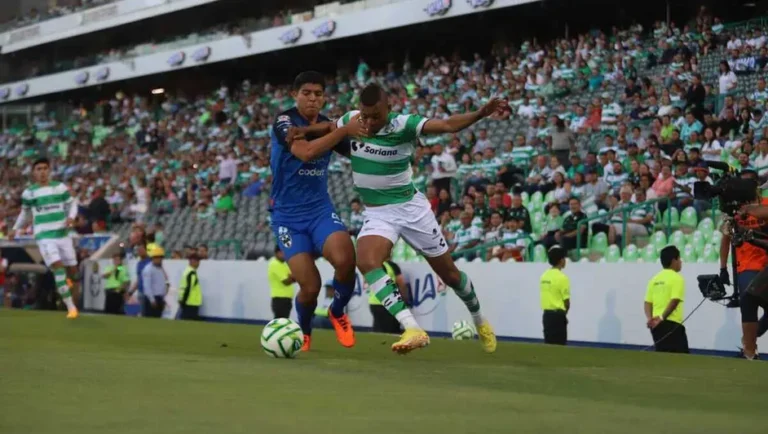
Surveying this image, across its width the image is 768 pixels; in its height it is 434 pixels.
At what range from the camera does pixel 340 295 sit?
1076 cm

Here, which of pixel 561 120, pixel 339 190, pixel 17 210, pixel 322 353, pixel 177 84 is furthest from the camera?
pixel 177 84

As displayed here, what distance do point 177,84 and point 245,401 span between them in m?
47.0

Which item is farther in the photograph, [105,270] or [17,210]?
[17,210]

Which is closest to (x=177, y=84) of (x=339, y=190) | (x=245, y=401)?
(x=339, y=190)

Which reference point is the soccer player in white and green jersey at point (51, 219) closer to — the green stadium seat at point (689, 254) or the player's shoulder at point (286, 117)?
the player's shoulder at point (286, 117)

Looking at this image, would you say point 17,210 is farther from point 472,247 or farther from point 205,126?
point 472,247

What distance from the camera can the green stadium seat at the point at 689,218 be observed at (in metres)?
17.6

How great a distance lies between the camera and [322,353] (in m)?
10.6

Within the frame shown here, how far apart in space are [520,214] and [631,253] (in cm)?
294

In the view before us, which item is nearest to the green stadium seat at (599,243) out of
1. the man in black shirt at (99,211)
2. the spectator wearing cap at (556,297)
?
the spectator wearing cap at (556,297)

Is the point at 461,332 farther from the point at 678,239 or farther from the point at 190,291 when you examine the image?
the point at 190,291

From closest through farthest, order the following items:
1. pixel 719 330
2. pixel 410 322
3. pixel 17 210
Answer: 1. pixel 410 322
2. pixel 719 330
3. pixel 17 210

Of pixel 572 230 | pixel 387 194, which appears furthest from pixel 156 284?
pixel 387 194

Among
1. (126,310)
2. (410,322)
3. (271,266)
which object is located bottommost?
(126,310)
